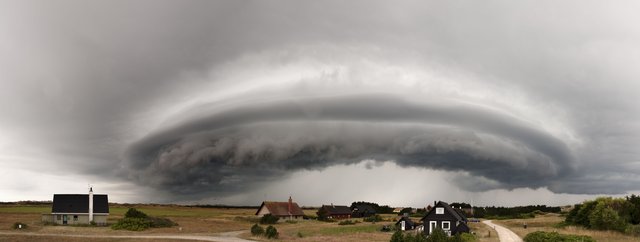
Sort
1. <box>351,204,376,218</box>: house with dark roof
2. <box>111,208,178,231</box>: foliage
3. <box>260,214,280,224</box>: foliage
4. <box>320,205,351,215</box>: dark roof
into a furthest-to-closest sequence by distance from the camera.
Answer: <box>351,204,376,218</box>: house with dark roof < <box>320,205,351,215</box>: dark roof < <box>260,214,280,224</box>: foliage < <box>111,208,178,231</box>: foliage

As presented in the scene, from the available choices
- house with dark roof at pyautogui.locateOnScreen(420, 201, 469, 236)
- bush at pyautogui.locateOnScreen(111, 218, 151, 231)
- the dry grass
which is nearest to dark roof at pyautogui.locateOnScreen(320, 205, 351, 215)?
the dry grass

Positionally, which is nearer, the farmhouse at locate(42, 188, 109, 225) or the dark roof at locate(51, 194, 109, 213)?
the farmhouse at locate(42, 188, 109, 225)

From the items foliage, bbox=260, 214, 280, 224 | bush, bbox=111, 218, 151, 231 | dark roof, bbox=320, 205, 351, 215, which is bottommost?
dark roof, bbox=320, 205, 351, 215

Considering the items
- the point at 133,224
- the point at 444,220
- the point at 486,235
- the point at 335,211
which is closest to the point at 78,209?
the point at 133,224

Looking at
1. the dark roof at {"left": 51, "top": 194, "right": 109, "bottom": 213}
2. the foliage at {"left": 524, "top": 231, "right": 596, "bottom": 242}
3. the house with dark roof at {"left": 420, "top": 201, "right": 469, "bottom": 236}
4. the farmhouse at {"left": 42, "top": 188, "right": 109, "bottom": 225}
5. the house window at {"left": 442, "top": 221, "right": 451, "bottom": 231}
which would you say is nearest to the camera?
the foliage at {"left": 524, "top": 231, "right": 596, "bottom": 242}

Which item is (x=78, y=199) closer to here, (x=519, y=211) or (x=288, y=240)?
(x=288, y=240)

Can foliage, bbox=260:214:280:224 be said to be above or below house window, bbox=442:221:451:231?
below

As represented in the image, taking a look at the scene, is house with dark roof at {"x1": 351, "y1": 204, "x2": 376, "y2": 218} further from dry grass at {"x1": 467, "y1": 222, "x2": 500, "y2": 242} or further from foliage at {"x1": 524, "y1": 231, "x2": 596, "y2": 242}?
foliage at {"x1": 524, "y1": 231, "x2": 596, "y2": 242}
